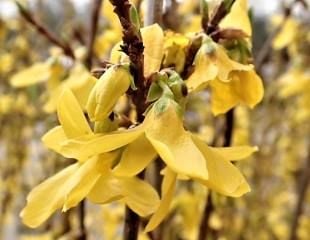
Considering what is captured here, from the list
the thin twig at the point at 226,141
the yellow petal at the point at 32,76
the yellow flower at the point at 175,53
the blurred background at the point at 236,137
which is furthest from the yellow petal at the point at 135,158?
the blurred background at the point at 236,137

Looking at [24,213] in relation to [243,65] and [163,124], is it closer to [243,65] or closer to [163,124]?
[163,124]

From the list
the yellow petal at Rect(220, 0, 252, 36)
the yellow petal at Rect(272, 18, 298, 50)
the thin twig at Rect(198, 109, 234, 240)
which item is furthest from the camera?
the yellow petal at Rect(272, 18, 298, 50)

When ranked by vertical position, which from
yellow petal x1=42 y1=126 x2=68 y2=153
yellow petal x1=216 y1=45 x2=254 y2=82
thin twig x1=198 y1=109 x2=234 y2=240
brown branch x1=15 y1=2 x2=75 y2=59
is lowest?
thin twig x1=198 y1=109 x2=234 y2=240

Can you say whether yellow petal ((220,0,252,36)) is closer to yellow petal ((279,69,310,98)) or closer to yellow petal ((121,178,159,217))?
yellow petal ((121,178,159,217))

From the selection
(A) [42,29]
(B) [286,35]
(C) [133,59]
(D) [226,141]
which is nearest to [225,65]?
(C) [133,59]

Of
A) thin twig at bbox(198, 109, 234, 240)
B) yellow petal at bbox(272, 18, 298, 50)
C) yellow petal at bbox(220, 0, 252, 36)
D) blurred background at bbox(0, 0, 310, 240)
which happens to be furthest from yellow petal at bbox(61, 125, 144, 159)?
yellow petal at bbox(272, 18, 298, 50)

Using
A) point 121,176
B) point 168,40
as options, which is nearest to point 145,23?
point 168,40
